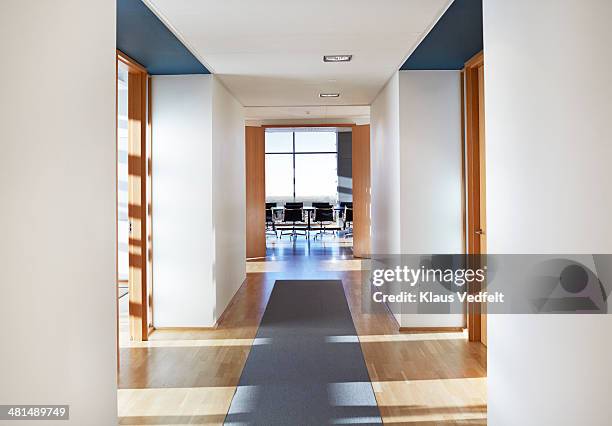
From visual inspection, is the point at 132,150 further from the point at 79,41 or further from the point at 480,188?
the point at 480,188

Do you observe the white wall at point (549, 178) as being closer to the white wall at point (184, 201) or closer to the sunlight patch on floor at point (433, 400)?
the sunlight patch on floor at point (433, 400)

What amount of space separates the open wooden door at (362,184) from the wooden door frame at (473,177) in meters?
4.99

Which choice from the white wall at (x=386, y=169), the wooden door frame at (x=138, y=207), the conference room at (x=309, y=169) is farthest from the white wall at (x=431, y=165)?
the conference room at (x=309, y=169)

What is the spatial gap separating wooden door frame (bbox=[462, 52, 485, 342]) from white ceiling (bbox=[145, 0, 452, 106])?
697 millimetres

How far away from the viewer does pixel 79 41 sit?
1.71m

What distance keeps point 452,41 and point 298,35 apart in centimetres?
116

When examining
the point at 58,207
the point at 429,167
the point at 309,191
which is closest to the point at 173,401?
the point at 58,207

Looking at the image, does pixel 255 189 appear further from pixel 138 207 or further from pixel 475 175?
pixel 475 175

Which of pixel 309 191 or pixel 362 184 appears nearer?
pixel 362 184

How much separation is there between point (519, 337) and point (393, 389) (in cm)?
140

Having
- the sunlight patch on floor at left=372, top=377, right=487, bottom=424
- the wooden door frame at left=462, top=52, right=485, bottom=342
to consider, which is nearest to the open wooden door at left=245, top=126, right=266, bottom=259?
the wooden door frame at left=462, top=52, right=485, bottom=342

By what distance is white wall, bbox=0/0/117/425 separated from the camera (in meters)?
1.36

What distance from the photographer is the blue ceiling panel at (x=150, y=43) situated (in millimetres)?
3084

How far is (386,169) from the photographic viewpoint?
5453mm
